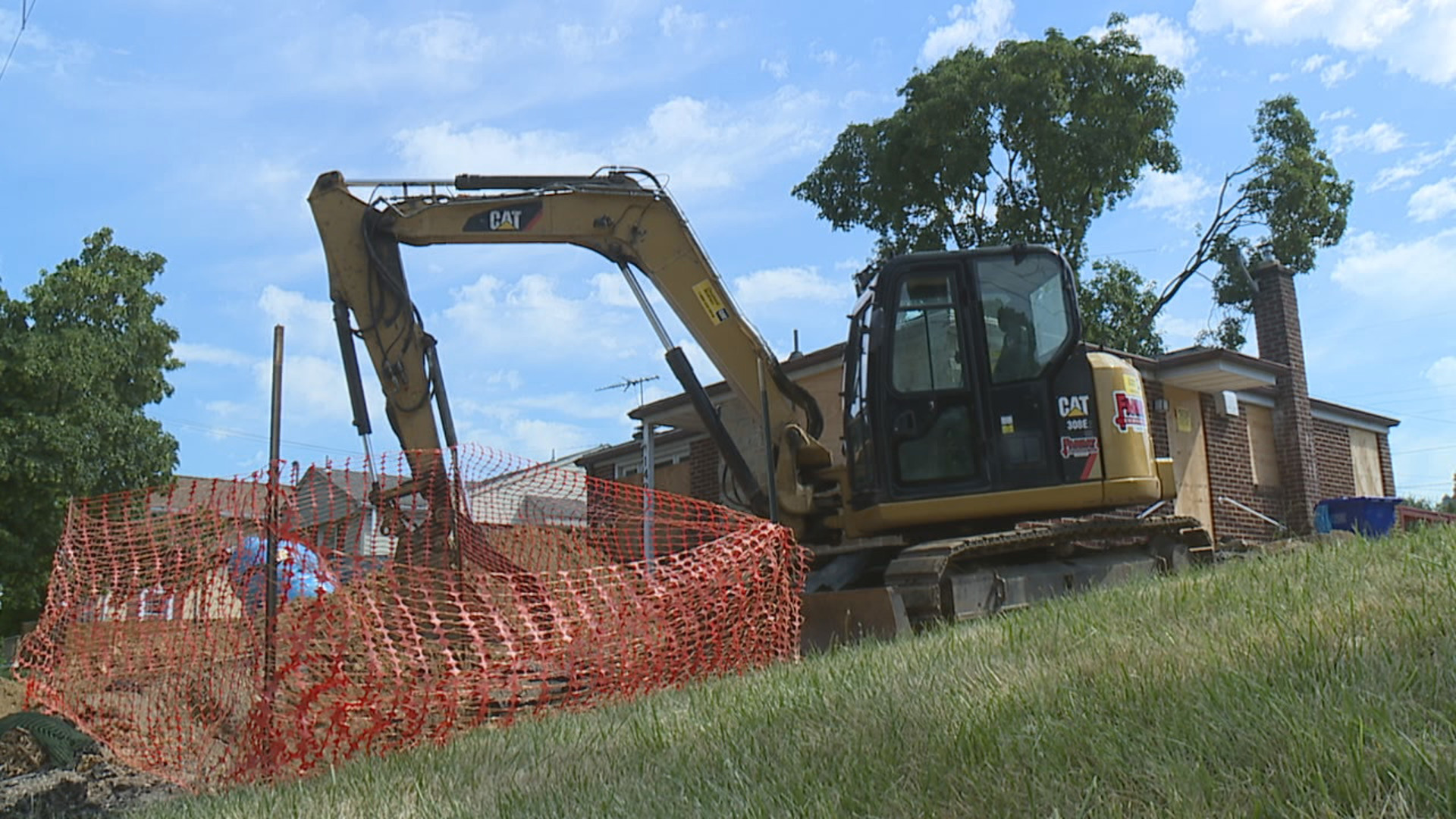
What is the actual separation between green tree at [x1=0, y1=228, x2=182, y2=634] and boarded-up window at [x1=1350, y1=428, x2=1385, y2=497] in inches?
820

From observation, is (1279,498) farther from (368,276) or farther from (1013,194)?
(368,276)

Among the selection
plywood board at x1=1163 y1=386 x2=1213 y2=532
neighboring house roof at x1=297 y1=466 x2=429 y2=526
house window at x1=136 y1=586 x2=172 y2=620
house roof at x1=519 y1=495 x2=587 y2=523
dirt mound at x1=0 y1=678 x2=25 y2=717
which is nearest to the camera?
house window at x1=136 y1=586 x2=172 y2=620

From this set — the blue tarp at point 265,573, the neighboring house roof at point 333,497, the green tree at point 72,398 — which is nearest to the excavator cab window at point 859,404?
the neighboring house roof at point 333,497

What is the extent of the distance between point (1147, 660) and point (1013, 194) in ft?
74.0

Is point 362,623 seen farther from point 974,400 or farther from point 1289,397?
point 1289,397

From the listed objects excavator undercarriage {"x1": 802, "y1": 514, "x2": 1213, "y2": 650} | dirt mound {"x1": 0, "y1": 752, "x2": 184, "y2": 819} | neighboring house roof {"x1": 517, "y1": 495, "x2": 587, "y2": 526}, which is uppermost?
neighboring house roof {"x1": 517, "y1": 495, "x2": 587, "y2": 526}

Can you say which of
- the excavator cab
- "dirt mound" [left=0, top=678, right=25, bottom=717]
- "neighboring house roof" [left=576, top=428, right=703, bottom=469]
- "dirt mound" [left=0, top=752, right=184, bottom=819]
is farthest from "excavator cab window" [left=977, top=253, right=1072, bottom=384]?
"neighboring house roof" [left=576, top=428, right=703, bottom=469]

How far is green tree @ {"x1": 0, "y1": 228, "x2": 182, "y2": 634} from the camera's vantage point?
14.3 m

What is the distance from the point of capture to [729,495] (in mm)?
10617

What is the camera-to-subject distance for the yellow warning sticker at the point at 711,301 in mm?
10125

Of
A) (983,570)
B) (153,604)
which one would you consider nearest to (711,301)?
(983,570)

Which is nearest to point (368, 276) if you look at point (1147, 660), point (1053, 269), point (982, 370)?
point (982, 370)

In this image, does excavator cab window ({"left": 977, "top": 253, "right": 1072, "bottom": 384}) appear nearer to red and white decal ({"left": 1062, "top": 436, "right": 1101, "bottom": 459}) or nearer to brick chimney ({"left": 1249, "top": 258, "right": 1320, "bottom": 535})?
red and white decal ({"left": 1062, "top": 436, "right": 1101, "bottom": 459})

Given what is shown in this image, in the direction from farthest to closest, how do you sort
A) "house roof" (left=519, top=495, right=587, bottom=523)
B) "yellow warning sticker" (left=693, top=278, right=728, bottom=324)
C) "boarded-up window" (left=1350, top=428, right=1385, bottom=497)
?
"boarded-up window" (left=1350, top=428, right=1385, bottom=497)
"yellow warning sticker" (left=693, top=278, right=728, bottom=324)
"house roof" (left=519, top=495, right=587, bottom=523)
